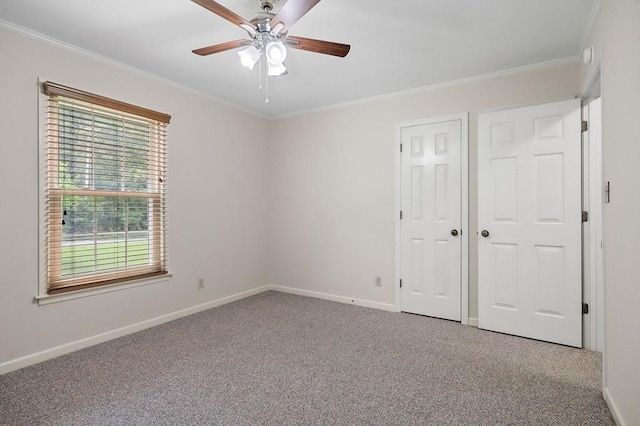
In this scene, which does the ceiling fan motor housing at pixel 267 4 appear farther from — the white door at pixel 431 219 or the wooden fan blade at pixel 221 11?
the white door at pixel 431 219

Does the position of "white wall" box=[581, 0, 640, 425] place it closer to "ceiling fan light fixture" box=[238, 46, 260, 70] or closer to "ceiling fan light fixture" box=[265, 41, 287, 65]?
"ceiling fan light fixture" box=[265, 41, 287, 65]

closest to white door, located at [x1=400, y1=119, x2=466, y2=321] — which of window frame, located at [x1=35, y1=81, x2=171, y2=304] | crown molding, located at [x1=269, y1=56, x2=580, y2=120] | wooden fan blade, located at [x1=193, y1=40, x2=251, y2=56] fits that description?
crown molding, located at [x1=269, y1=56, x2=580, y2=120]

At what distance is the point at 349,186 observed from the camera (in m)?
A: 4.11

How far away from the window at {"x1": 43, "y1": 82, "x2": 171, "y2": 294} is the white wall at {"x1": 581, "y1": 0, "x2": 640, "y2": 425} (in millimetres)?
3581

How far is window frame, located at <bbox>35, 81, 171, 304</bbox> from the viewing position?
256cm

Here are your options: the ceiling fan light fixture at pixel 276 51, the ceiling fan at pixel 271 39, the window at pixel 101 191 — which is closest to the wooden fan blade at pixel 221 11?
the ceiling fan at pixel 271 39

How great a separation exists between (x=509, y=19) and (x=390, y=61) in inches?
37.8

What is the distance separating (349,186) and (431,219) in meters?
1.08

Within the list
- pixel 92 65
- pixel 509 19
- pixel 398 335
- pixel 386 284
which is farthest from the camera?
pixel 386 284

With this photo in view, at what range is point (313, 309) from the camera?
12.7 ft

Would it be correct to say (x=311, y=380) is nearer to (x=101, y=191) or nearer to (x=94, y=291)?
(x=94, y=291)

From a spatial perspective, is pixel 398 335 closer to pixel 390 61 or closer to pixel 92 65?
pixel 390 61

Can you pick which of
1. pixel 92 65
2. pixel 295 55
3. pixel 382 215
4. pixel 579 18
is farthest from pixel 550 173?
pixel 92 65

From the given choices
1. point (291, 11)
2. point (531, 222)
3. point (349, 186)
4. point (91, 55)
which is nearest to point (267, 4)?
point (291, 11)
